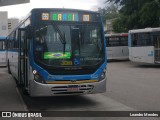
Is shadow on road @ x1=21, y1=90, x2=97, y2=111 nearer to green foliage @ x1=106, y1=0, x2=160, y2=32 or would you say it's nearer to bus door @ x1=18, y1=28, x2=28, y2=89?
bus door @ x1=18, y1=28, x2=28, y2=89

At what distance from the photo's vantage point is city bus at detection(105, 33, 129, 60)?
113 feet

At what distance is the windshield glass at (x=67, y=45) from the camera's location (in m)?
10.2

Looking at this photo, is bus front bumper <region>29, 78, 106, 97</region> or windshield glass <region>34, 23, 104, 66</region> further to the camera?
windshield glass <region>34, 23, 104, 66</region>

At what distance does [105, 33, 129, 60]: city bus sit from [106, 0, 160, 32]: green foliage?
6.29 ft

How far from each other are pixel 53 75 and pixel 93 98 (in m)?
2.40

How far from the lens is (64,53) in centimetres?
1030

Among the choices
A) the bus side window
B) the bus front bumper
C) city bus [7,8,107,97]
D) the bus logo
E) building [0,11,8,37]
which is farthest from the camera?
building [0,11,8,37]

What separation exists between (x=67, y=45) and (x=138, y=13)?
2489 cm

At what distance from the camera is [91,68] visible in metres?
10.5

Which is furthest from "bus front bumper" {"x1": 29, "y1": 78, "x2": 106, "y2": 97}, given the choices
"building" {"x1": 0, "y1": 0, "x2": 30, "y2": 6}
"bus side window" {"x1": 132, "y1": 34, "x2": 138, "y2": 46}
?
"bus side window" {"x1": 132, "y1": 34, "x2": 138, "y2": 46}

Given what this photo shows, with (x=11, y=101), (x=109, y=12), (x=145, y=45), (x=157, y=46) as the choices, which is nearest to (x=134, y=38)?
(x=145, y=45)

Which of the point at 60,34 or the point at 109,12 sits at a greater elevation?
the point at 109,12

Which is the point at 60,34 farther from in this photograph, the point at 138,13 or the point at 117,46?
the point at 138,13

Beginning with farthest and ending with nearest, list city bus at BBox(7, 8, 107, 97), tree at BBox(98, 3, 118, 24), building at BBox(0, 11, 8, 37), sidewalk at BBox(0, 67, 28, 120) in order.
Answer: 1. tree at BBox(98, 3, 118, 24)
2. building at BBox(0, 11, 8, 37)
3. sidewalk at BBox(0, 67, 28, 120)
4. city bus at BBox(7, 8, 107, 97)
